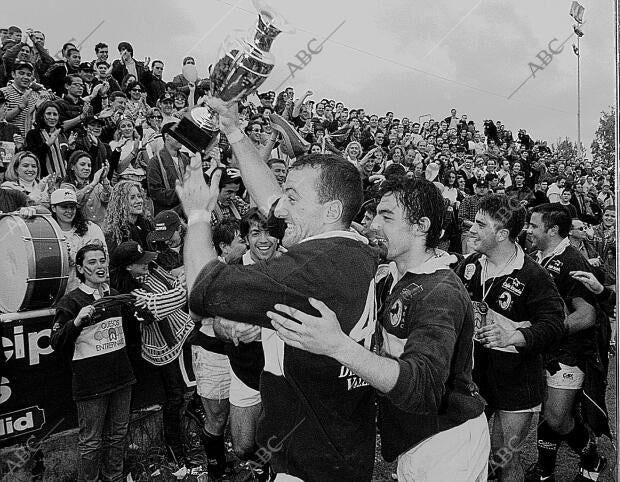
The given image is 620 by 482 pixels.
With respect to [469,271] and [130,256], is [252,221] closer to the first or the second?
[130,256]

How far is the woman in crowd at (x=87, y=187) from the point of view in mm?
6246

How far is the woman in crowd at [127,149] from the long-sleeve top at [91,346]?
9.86 feet

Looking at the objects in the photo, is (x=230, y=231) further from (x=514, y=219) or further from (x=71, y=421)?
(x=514, y=219)

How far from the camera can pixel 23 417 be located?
415 cm

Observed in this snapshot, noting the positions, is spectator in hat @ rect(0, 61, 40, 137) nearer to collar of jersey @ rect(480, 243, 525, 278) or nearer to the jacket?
the jacket

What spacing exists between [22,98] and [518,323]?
5.87 m

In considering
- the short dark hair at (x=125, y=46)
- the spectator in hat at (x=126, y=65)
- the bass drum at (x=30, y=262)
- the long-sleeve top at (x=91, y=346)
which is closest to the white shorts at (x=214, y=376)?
the long-sleeve top at (x=91, y=346)

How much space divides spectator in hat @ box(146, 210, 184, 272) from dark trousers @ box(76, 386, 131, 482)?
0.99 metres

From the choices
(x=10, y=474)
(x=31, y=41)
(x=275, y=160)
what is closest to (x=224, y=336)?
(x=10, y=474)

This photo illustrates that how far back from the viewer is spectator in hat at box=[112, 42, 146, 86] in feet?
33.6

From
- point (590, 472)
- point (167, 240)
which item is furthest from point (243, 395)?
point (590, 472)

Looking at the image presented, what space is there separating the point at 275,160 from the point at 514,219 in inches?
166

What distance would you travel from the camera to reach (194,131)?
2.50 m

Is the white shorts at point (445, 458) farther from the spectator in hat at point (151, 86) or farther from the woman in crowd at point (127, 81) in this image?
the spectator in hat at point (151, 86)
